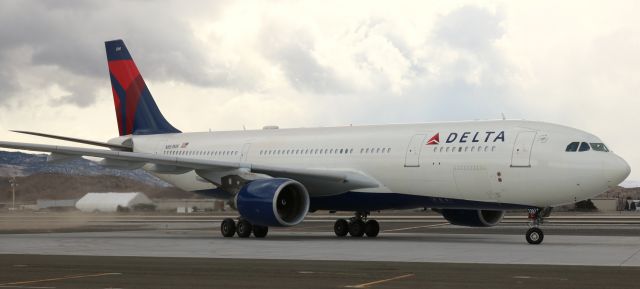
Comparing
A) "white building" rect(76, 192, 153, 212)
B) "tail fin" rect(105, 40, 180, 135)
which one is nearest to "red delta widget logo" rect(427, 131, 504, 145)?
"tail fin" rect(105, 40, 180, 135)

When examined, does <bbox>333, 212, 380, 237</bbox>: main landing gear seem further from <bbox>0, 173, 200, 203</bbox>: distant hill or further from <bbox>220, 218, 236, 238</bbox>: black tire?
<bbox>0, 173, 200, 203</bbox>: distant hill

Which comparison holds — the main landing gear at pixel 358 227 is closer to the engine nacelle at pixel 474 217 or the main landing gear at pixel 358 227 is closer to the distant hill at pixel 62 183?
the engine nacelle at pixel 474 217

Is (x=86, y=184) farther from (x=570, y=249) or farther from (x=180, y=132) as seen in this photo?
(x=570, y=249)

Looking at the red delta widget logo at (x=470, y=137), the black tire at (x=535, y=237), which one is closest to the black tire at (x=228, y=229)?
the red delta widget logo at (x=470, y=137)

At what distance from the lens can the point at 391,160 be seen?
28609 mm

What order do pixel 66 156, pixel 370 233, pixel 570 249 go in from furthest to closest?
pixel 370 233, pixel 66 156, pixel 570 249

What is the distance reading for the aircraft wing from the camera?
91.8 feet

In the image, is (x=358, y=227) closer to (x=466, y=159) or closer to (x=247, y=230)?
(x=247, y=230)

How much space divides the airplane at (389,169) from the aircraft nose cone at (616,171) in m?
0.03

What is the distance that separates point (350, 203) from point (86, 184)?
82.3ft

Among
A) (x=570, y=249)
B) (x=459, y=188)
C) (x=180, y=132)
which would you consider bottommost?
(x=570, y=249)

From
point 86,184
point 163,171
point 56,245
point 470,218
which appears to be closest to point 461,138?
point 470,218

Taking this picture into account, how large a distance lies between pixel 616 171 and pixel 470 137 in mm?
4336

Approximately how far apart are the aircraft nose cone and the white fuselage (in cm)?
3
